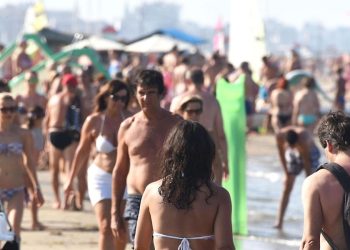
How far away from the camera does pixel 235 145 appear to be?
12516mm

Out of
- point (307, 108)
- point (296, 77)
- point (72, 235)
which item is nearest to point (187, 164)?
point (72, 235)

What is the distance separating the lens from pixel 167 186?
5547mm

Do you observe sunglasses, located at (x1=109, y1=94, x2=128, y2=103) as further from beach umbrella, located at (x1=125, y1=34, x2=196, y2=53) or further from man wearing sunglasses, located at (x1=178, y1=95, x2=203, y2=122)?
beach umbrella, located at (x1=125, y1=34, x2=196, y2=53)

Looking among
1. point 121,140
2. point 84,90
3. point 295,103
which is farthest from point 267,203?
point 121,140

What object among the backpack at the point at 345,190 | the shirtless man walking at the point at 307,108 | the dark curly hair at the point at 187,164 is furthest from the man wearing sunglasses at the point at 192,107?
the shirtless man walking at the point at 307,108

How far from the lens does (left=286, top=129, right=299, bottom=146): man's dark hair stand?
41.9 ft

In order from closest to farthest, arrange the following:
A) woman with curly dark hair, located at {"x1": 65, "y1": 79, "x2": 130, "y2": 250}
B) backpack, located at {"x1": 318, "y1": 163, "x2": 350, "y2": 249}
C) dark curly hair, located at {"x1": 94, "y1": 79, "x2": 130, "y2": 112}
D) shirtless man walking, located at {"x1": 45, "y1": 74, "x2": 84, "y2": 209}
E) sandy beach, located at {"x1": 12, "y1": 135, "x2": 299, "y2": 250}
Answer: backpack, located at {"x1": 318, "y1": 163, "x2": 350, "y2": 249}
woman with curly dark hair, located at {"x1": 65, "y1": 79, "x2": 130, "y2": 250}
dark curly hair, located at {"x1": 94, "y1": 79, "x2": 130, "y2": 112}
sandy beach, located at {"x1": 12, "y1": 135, "x2": 299, "y2": 250}
shirtless man walking, located at {"x1": 45, "y1": 74, "x2": 84, "y2": 209}

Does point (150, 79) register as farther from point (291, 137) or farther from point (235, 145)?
point (291, 137)

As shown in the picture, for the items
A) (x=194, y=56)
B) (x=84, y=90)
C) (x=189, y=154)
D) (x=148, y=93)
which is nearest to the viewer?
(x=189, y=154)

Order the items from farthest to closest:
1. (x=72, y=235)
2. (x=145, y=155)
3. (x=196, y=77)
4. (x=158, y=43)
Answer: (x=158, y=43), (x=196, y=77), (x=72, y=235), (x=145, y=155)

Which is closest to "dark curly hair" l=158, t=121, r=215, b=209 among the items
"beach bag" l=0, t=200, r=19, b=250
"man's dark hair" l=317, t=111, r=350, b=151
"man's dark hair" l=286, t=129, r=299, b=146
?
"man's dark hair" l=317, t=111, r=350, b=151

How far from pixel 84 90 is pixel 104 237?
7586 millimetres

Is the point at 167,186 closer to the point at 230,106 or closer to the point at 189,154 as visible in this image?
the point at 189,154

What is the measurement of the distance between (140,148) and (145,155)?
6 cm
